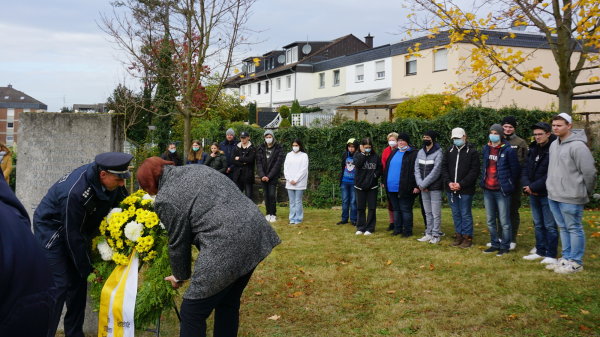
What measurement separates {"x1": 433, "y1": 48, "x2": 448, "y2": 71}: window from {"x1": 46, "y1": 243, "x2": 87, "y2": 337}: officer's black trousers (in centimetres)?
2717

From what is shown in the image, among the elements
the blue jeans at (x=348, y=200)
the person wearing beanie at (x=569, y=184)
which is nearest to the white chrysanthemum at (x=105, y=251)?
the person wearing beanie at (x=569, y=184)

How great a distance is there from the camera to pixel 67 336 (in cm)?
497

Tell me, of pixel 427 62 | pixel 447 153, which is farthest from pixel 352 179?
pixel 427 62

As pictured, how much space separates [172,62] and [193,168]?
473 inches

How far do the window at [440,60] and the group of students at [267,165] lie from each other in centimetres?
1870

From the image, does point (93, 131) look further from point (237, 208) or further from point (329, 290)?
point (329, 290)

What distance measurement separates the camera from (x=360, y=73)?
3959 cm

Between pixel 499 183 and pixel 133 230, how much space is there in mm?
6236

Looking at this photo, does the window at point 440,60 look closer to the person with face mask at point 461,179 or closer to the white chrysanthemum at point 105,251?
the person with face mask at point 461,179

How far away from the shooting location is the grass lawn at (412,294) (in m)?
5.50

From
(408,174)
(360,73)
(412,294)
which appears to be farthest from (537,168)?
(360,73)

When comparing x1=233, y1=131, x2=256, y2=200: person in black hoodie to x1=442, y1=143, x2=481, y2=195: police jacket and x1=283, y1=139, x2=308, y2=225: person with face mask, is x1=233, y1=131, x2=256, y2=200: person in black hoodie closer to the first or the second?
x1=283, y1=139, x2=308, y2=225: person with face mask

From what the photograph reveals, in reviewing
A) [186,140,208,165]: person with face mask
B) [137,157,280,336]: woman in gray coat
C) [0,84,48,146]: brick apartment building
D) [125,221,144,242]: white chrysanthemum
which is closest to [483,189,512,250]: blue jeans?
[137,157,280,336]: woman in gray coat

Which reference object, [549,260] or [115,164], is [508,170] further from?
[115,164]
